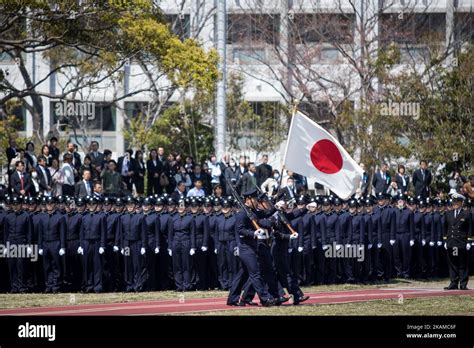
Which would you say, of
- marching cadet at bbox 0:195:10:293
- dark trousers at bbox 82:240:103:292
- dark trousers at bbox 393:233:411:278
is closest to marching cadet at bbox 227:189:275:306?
dark trousers at bbox 82:240:103:292

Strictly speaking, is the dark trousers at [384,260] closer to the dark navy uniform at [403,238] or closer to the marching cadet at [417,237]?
the dark navy uniform at [403,238]

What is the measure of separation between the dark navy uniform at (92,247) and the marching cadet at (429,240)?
7.69m

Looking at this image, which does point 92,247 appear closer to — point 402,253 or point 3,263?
point 3,263

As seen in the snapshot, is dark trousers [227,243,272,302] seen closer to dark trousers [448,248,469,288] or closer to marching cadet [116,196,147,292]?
marching cadet [116,196,147,292]

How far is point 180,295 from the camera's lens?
22.5 m

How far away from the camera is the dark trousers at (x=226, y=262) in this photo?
2408cm

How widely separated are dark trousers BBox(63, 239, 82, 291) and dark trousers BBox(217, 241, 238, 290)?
112 inches

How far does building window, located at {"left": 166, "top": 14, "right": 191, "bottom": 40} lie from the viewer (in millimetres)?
Answer: 40938

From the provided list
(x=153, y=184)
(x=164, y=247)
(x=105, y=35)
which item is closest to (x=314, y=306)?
(x=164, y=247)

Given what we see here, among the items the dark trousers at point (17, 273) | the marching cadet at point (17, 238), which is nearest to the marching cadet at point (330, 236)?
the marching cadet at point (17, 238)

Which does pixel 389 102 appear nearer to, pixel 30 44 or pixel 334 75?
pixel 334 75

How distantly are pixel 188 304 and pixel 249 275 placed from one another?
145 centimetres
